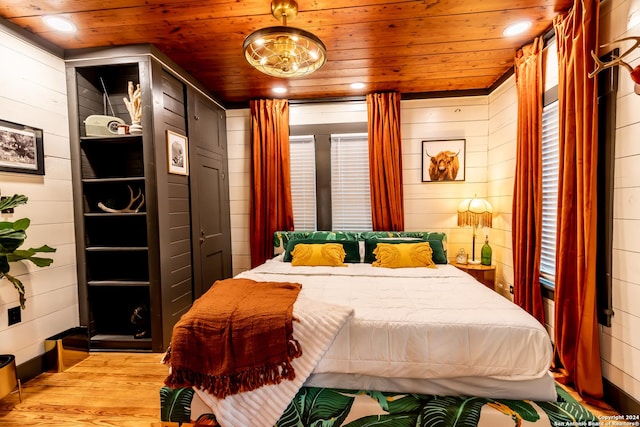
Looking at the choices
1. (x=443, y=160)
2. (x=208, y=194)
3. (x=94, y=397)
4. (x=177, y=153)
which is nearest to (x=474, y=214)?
(x=443, y=160)

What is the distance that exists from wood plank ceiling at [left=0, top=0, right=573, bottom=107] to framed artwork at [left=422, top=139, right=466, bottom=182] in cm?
73

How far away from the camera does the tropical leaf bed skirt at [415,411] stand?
55.1 inches

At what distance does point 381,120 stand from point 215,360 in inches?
120

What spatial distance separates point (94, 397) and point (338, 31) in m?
3.14

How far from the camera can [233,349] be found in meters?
1.52

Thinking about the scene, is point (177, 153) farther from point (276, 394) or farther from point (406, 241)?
point (406, 241)

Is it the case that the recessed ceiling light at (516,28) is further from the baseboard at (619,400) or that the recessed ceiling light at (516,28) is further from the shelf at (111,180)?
the shelf at (111,180)

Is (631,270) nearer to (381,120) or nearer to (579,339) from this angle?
(579,339)

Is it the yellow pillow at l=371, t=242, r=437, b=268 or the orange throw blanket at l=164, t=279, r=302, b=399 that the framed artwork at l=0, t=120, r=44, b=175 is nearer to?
the orange throw blanket at l=164, t=279, r=302, b=399

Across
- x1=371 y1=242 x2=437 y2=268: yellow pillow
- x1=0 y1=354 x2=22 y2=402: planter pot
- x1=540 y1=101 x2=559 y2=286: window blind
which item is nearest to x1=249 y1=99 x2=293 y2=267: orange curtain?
x1=371 y1=242 x2=437 y2=268: yellow pillow

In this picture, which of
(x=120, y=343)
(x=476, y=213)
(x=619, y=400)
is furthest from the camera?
(x=476, y=213)

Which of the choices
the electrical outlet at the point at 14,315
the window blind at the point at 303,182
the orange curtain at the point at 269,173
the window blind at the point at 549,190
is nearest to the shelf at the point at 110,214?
the electrical outlet at the point at 14,315

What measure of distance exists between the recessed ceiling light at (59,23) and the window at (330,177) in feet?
7.25

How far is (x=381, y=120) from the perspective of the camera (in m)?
3.57
